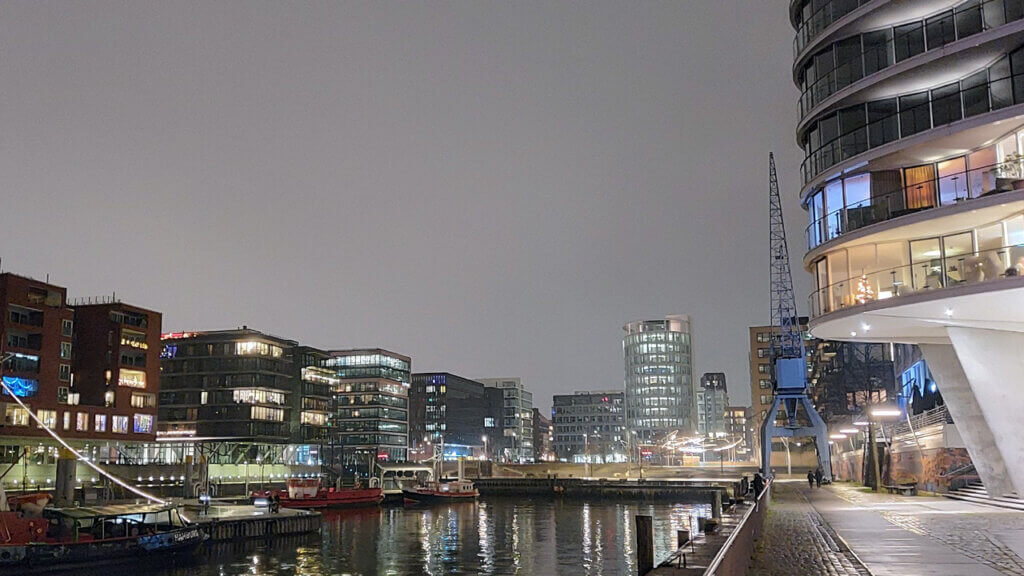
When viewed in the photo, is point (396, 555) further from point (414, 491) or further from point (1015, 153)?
point (414, 491)

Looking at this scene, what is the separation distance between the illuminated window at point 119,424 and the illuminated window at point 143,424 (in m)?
1.62

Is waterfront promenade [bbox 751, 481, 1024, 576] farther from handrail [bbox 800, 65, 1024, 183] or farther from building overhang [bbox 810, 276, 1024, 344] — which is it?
handrail [bbox 800, 65, 1024, 183]

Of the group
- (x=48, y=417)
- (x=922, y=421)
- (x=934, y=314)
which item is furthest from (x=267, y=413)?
(x=934, y=314)

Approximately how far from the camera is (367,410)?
183000 millimetres

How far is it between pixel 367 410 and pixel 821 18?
156708 millimetres

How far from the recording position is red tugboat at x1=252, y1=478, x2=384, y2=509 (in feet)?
306

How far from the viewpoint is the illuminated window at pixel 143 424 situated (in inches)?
4254

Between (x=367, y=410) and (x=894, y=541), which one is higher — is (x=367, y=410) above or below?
above

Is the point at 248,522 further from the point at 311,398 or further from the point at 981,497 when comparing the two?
the point at 311,398

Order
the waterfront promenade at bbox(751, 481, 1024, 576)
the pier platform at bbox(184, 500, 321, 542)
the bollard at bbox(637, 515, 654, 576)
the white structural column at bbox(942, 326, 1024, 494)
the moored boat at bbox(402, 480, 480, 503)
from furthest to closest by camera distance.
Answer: the moored boat at bbox(402, 480, 480, 503) → the pier platform at bbox(184, 500, 321, 542) → the white structural column at bbox(942, 326, 1024, 494) → the bollard at bbox(637, 515, 654, 576) → the waterfront promenade at bbox(751, 481, 1024, 576)

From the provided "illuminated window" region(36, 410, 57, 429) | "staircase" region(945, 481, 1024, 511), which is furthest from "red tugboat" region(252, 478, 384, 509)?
"staircase" region(945, 481, 1024, 511)

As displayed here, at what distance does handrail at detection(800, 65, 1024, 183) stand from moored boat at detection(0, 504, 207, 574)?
139 feet

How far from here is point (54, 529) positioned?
50.0m

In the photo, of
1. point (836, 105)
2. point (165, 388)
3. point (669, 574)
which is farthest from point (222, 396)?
point (669, 574)
